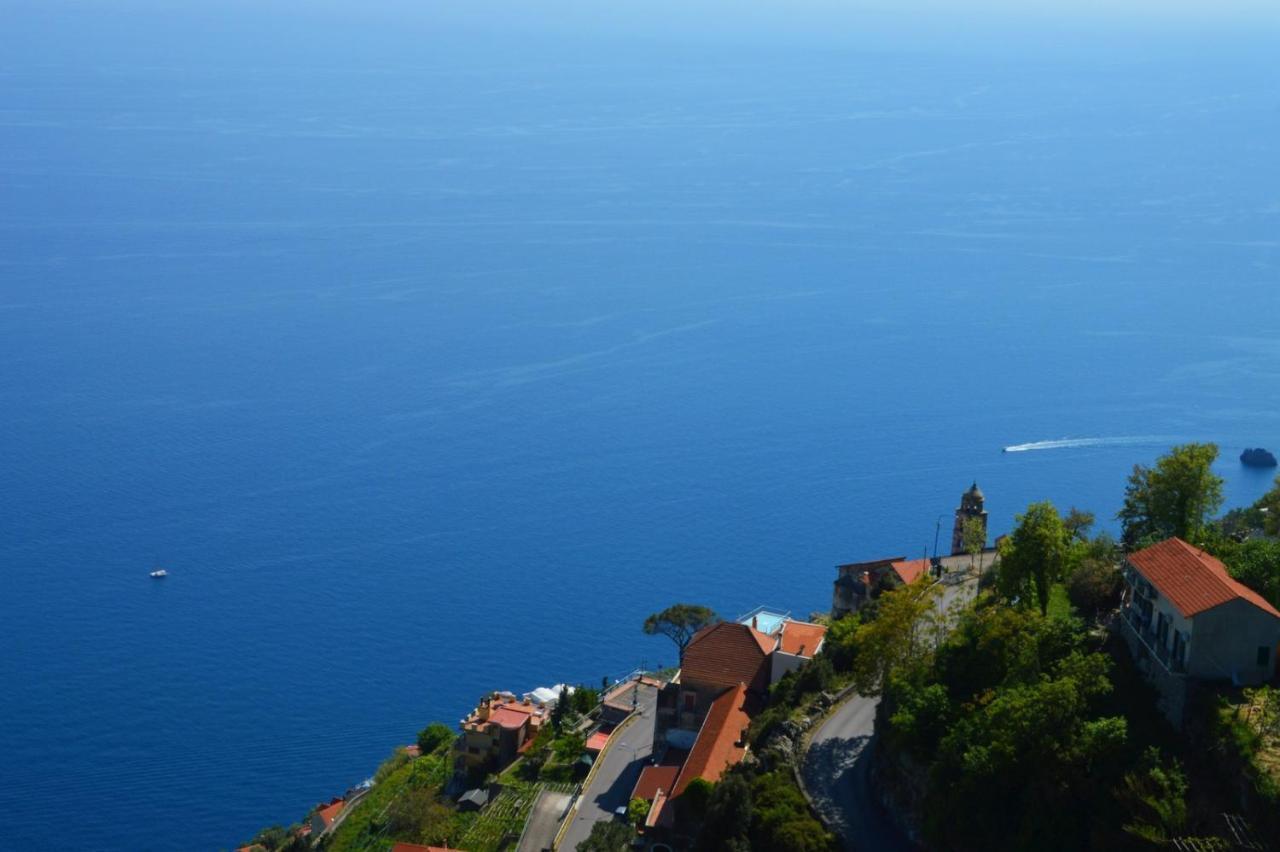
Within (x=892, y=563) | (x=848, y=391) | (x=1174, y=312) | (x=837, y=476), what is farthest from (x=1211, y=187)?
(x=892, y=563)

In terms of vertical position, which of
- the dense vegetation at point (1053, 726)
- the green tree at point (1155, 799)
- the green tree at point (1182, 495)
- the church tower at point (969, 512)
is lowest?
the green tree at point (1155, 799)

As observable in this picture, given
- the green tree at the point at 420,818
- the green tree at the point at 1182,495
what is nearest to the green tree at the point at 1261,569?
the green tree at the point at 1182,495

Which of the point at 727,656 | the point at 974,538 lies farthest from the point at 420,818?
the point at 974,538

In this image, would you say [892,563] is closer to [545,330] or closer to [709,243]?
[545,330]

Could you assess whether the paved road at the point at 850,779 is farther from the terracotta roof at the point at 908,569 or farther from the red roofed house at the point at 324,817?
the red roofed house at the point at 324,817

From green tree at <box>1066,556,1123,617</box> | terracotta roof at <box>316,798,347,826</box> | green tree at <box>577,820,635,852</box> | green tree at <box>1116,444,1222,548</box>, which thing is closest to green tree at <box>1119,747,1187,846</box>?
green tree at <box>1066,556,1123,617</box>

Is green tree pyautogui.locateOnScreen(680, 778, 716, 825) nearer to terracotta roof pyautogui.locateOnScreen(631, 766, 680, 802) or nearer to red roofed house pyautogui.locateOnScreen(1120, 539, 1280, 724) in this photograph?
terracotta roof pyautogui.locateOnScreen(631, 766, 680, 802)
